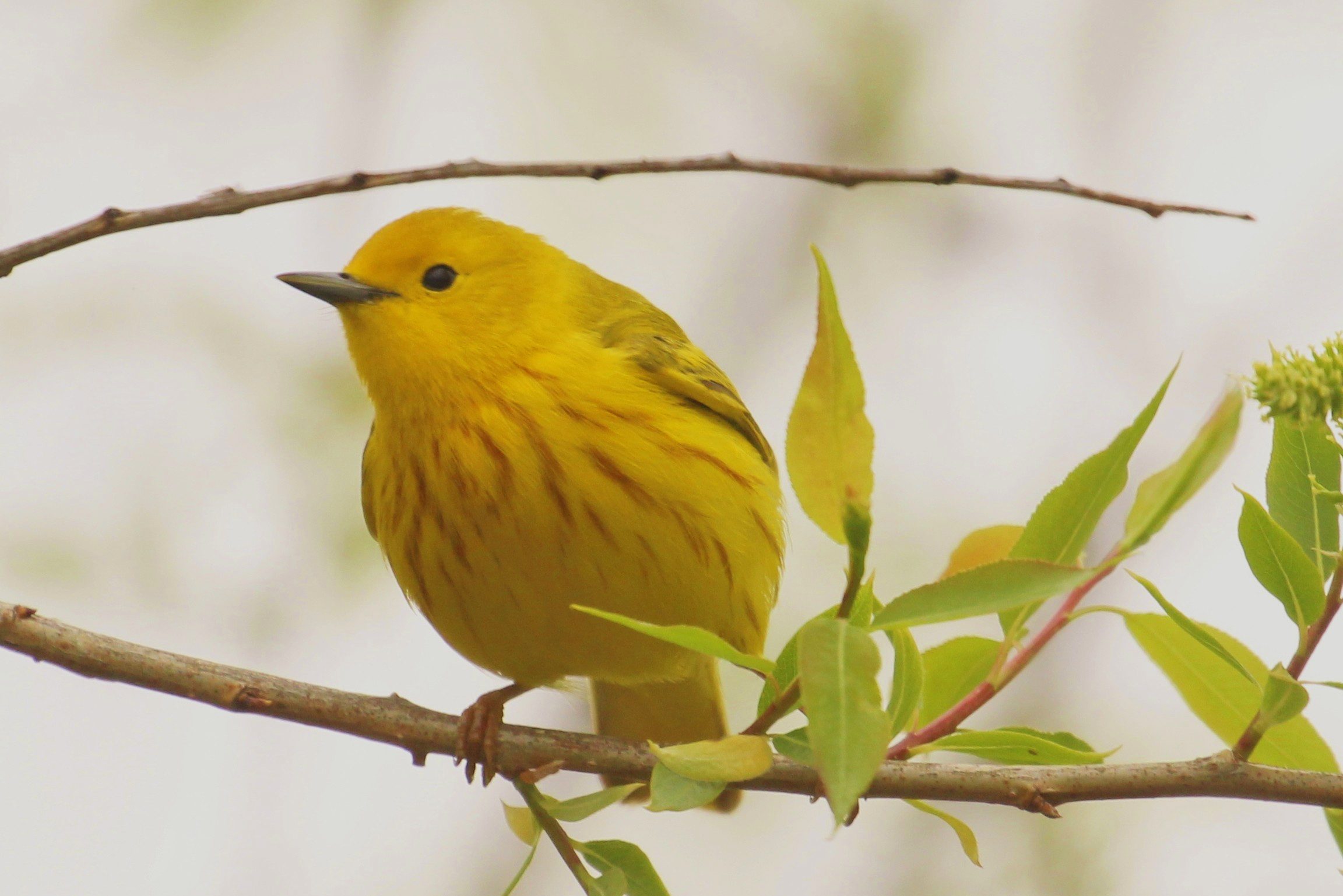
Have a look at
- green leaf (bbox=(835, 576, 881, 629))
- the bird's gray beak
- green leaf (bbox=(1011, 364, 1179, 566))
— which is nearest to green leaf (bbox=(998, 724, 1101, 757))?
green leaf (bbox=(1011, 364, 1179, 566))

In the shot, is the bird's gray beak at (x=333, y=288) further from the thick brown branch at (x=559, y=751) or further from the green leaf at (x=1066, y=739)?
the green leaf at (x=1066, y=739)

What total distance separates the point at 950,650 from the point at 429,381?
5.19ft

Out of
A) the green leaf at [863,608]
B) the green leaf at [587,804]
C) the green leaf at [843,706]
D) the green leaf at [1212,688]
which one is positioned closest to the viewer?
the green leaf at [843,706]

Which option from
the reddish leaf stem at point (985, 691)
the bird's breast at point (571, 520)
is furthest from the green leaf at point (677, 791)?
the bird's breast at point (571, 520)

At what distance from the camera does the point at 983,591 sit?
139 centimetres

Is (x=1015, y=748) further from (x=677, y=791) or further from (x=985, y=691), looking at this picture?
(x=677, y=791)

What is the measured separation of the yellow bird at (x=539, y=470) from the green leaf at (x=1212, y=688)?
1169 millimetres

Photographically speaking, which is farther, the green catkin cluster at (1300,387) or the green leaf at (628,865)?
the green leaf at (628,865)

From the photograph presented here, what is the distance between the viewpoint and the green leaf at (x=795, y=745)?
1.71m

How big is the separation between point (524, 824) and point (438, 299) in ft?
5.07

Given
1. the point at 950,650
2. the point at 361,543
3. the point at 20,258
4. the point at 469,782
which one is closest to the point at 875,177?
the point at 950,650

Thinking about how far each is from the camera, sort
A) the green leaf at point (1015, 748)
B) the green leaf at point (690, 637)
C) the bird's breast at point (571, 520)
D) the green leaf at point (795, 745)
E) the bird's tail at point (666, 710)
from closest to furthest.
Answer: the green leaf at point (690, 637), the green leaf at point (795, 745), the green leaf at point (1015, 748), the bird's breast at point (571, 520), the bird's tail at point (666, 710)

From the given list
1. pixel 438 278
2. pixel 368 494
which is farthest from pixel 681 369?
pixel 368 494

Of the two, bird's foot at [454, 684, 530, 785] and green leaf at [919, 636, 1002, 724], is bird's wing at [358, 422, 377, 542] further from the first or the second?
green leaf at [919, 636, 1002, 724]
